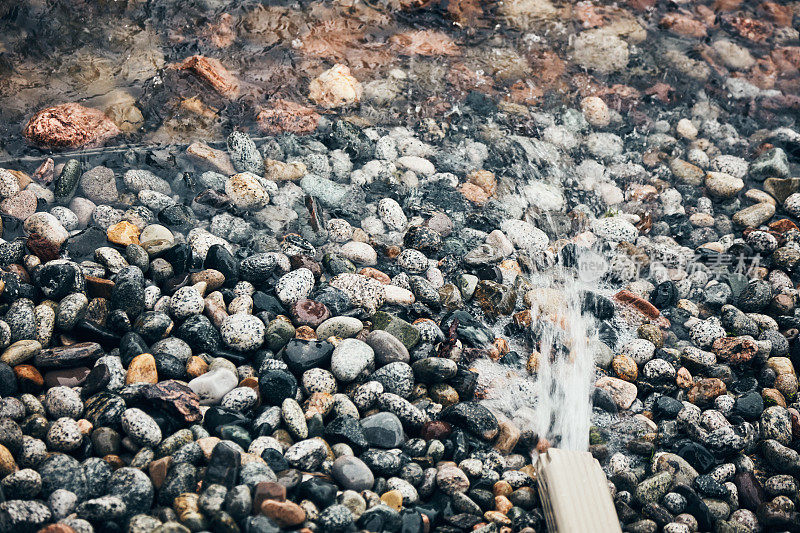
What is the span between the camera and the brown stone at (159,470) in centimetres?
245

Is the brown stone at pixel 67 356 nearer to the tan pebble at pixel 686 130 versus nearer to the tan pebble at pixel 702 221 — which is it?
the tan pebble at pixel 702 221

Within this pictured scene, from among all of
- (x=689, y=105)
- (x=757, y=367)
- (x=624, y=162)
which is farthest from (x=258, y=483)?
(x=689, y=105)

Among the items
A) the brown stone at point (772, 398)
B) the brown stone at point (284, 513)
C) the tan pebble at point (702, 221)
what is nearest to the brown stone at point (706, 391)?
the brown stone at point (772, 398)

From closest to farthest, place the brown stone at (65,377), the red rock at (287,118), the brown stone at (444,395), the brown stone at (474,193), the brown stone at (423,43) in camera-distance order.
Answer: the brown stone at (65,377)
the brown stone at (444,395)
the brown stone at (474,193)
the red rock at (287,118)
the brown stone at (423,43)

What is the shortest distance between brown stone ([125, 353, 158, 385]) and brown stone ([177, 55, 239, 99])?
2.70m

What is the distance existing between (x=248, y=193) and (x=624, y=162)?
3.05 meters

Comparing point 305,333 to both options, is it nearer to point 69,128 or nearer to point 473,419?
point 473,419

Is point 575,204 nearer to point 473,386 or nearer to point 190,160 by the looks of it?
point 473,386

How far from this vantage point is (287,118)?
471 cm

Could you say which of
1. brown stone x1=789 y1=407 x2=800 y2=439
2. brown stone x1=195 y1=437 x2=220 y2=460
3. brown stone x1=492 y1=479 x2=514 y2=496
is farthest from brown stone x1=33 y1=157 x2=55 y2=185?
brown stone x1=789 y1=407 x2=800 y2=439

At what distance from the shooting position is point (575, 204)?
454 centimetres

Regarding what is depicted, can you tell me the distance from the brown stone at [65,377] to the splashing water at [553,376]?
79.3 inches

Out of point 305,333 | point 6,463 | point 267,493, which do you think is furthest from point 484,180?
point 6,463

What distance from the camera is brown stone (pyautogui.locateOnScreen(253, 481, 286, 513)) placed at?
2.34 m
